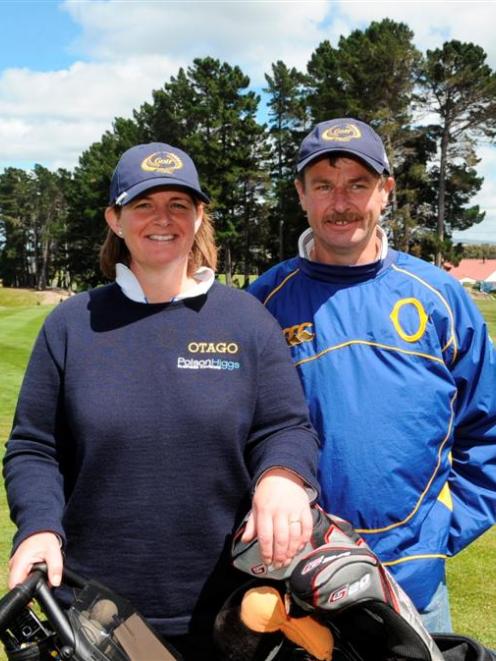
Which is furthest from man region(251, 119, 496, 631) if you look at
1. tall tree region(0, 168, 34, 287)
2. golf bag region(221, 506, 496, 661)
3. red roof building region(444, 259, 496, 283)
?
red roof building region(444, 259, 496, 283)

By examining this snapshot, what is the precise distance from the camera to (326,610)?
193 centimetres

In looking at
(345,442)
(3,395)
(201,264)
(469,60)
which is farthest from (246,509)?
(469,60)

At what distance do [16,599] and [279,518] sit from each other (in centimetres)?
69

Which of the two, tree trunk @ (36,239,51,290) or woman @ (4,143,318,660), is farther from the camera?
tree trunk @ (36,239,51,290)

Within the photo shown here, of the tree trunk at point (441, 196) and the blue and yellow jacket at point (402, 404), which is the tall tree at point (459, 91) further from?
the blue and yellow jacket at point (402, 404)

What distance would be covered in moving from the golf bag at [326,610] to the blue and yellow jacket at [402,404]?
0.41 meters

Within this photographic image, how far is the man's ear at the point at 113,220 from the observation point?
8.71 feet

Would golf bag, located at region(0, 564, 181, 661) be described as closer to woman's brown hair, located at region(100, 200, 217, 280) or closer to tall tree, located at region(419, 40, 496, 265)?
woman's brown hair, located at region(100, 200, 217, 280)

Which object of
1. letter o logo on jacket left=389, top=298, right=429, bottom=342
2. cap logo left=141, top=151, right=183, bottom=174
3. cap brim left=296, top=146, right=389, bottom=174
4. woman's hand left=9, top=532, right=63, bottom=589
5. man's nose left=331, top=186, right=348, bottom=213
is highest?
cap brim left=296, top=146, right=389, bottom=174

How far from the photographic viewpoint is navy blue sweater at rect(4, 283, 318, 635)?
7.84 ft

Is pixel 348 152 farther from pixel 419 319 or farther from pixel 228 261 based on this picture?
pixel 228 261

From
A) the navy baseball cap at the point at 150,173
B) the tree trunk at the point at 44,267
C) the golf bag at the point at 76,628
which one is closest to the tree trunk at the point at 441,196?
the navy baseball cap at the point at 150,173

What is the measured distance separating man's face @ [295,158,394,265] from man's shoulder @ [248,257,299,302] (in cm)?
19

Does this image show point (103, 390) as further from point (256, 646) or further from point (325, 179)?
point (325, 179)
